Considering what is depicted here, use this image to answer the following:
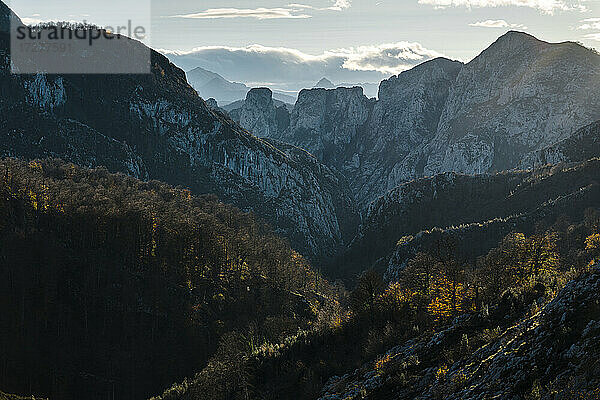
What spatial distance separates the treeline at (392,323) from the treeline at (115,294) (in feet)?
64.2

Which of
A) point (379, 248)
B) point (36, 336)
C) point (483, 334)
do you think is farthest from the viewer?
point (379, 248)

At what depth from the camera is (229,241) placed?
4242 inches

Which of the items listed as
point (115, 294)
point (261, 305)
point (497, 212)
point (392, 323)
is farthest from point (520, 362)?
point (497, 212)

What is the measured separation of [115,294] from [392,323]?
5701cm

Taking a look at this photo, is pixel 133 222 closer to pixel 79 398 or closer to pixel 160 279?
pixel 160 279

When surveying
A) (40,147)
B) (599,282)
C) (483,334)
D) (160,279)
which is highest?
(40,147)

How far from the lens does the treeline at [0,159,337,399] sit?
222 feet

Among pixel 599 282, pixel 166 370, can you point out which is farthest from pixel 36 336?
pixel 599 282

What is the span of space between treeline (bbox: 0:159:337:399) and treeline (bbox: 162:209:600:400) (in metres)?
19.6

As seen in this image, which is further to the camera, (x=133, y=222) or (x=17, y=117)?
(x=17, y=117)

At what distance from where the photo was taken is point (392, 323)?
49688 mm

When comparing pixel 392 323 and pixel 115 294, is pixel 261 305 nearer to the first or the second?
pixel 115 294

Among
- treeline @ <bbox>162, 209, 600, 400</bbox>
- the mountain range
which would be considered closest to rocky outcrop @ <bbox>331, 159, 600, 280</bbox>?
the mountain range

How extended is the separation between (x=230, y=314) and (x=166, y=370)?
736 inches
